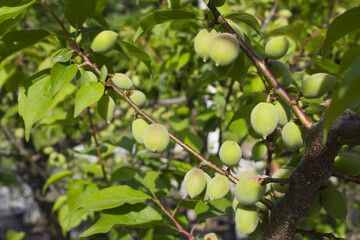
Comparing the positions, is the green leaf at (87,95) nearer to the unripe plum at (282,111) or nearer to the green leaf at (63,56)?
Answer: the green leaf at (63,56)

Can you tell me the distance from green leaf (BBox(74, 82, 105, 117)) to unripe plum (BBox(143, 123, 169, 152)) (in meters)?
0.15

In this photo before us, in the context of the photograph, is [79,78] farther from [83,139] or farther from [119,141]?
[83,139]

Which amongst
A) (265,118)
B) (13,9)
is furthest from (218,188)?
(13,9)

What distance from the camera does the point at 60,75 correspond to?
821 mm

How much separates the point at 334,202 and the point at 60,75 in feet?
2.29

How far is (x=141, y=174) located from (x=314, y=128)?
0.73m

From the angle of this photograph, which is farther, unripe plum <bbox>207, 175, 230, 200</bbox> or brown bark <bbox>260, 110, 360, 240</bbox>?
unripe plum <bbox>207, 175, 230, 200</bbox>

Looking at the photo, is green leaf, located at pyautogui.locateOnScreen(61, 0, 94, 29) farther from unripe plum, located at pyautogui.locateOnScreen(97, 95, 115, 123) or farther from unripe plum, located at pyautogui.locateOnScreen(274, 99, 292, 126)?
Result: unripe plum, located at pyautogui.locateOnScreen(274, 99, 292, 126)

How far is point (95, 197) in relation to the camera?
929 millimetres

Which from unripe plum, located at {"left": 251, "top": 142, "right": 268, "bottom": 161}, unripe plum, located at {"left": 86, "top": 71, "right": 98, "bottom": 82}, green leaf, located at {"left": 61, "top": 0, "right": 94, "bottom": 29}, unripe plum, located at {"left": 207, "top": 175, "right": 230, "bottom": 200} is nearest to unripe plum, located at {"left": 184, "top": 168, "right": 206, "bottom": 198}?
unripe plum, located at {"left": 207, "top": 175, "right": 230, "bottom": 200}

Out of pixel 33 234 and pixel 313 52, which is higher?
pixel 313 52

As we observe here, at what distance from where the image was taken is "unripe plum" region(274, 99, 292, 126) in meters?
0.72

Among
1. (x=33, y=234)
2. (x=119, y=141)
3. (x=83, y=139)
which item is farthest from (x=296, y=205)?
(x=33, y=234)

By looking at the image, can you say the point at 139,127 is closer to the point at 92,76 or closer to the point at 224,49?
the point at 92,76
